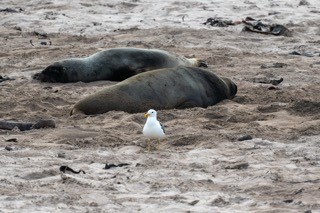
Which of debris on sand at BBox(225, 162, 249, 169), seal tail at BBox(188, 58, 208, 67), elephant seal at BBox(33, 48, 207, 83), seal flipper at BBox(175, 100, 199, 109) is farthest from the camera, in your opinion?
seal tail at BBox(188, 58, 208, 67)

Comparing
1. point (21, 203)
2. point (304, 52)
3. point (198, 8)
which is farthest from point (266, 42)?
point (21, 203)

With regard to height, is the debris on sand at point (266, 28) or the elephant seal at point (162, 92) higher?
the elephant seal at point (162, 92)

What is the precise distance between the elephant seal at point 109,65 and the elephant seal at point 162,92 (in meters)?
1.41

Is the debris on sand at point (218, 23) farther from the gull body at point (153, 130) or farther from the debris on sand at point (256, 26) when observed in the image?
the gull body at point (153, 130)

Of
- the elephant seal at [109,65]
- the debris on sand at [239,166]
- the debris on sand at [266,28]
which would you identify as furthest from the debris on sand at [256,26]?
the debris on sand at [239,166]

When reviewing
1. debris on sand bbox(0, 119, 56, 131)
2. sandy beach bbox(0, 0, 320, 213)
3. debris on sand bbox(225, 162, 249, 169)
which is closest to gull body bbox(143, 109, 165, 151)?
sandy beach bbox(0, 0, 320, 213)

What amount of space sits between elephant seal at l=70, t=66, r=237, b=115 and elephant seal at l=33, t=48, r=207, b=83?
4.61ft

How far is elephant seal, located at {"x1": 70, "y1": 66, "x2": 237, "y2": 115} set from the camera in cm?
847

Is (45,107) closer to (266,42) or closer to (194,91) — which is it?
(194,91)

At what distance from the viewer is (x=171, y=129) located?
7648 mm

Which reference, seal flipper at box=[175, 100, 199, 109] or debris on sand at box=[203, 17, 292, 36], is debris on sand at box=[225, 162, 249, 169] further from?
debris on sand at box=[203, 17, 292, 36]

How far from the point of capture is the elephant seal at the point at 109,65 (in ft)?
34.0

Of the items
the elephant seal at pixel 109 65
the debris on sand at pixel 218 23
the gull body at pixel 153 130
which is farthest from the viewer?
the debris on sand at pixel 218 23

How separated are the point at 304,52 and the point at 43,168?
21.5ft
